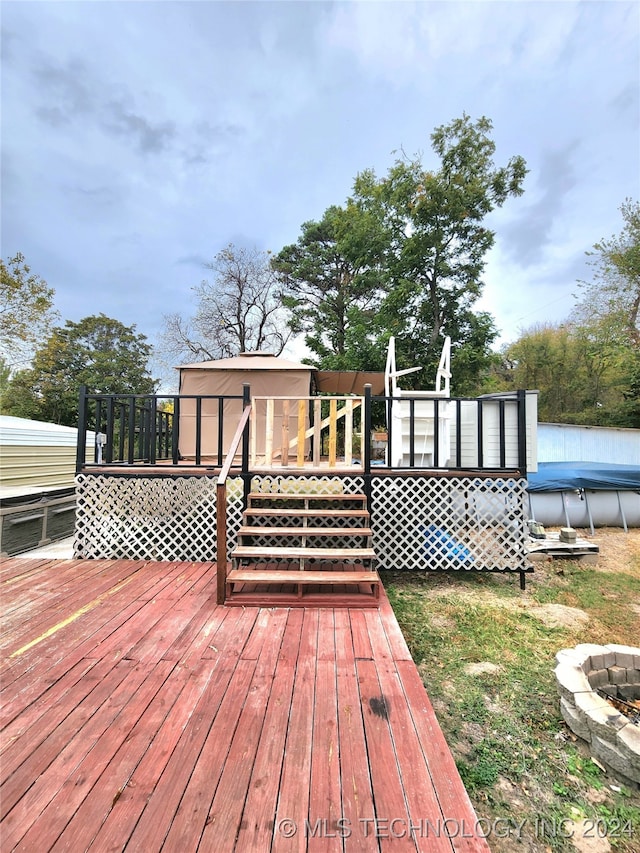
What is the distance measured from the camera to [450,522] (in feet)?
14.8

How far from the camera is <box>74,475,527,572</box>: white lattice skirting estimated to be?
4340 mm

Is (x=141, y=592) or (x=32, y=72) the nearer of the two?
(x=141, y=592)

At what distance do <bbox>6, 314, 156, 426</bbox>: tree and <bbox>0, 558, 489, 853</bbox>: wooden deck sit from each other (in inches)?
680

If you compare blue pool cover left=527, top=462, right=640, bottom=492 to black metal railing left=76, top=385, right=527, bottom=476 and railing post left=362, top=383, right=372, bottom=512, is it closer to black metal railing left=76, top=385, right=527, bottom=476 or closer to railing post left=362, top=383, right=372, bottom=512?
black metal railing left=76, top=385, right=527, bottom=476

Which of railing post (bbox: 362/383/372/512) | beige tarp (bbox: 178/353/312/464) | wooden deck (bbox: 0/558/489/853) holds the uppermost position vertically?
beige tarp (bbox: 178/353/312/464)

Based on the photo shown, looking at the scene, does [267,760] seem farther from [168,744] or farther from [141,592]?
[141,592]

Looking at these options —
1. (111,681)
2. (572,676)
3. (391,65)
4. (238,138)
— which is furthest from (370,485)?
(238,138)

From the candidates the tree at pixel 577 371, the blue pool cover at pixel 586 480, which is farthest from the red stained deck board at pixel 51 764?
the tree at pixel 577 371

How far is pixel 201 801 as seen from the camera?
4.41ft

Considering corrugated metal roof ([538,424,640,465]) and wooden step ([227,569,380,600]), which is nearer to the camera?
wooden step ([227,569,380,600])

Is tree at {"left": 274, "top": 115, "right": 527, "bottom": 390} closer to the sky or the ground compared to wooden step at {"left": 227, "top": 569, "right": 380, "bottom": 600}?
closer to the sky

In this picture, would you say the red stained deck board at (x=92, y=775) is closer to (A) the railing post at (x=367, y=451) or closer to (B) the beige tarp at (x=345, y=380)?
(A) the railing post at (x=367, y=451)

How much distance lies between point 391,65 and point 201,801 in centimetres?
1479

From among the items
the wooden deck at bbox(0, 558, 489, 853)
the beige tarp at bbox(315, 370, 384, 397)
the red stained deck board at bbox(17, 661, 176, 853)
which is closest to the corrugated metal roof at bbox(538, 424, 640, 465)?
the beige tarp at bbox(315, 370, 384, 397)
